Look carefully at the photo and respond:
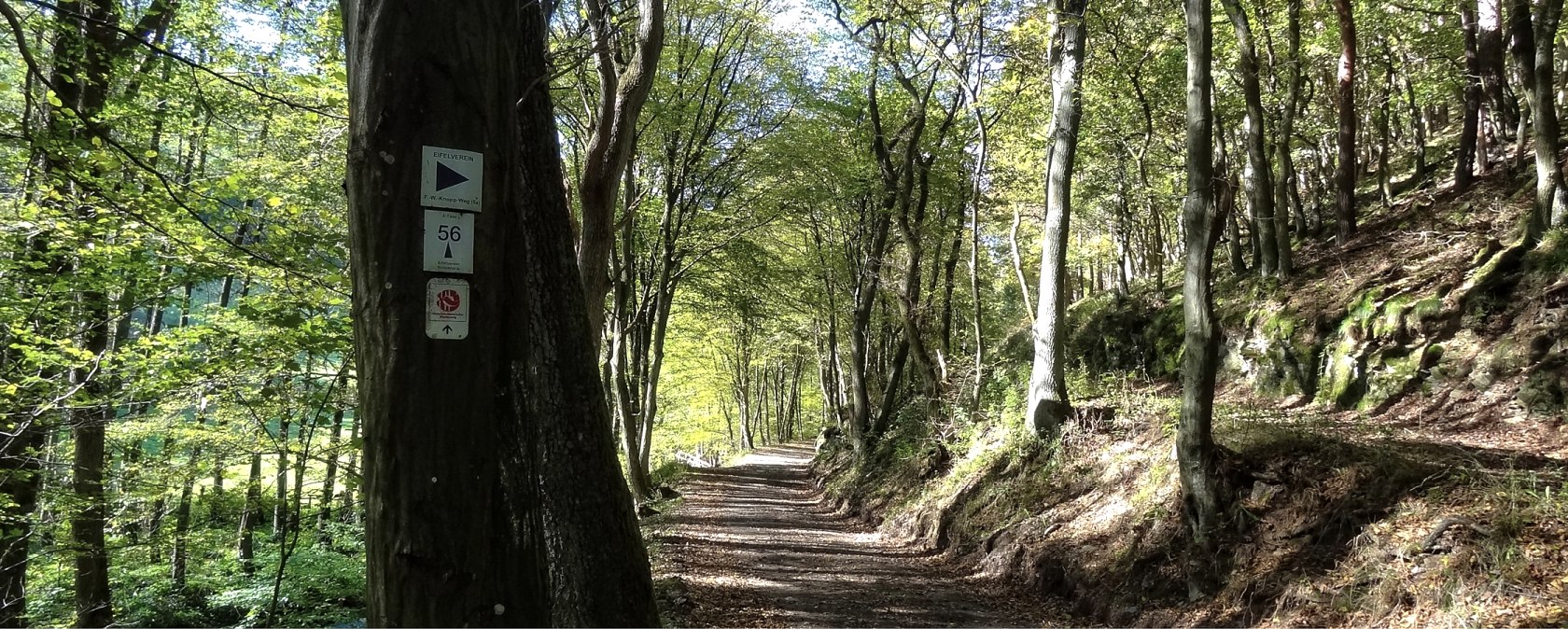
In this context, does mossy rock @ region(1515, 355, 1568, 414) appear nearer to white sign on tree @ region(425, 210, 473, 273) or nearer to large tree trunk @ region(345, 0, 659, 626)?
large tree trunk @ region(345, 0, 659, 626)

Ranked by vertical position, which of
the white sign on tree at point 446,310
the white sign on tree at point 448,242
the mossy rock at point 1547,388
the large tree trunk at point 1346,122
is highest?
the large tree trunk at point 1346,122

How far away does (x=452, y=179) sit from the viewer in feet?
7.77

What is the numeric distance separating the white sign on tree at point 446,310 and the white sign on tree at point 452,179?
0.25 metres

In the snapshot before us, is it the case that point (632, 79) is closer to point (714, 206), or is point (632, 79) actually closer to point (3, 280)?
point (3, 280)

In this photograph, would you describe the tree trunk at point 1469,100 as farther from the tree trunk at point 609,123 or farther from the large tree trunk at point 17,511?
the large tree trunk at point 17,511

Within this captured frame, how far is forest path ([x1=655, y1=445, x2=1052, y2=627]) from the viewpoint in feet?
23.2

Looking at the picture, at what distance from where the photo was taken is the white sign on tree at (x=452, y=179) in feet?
7.66

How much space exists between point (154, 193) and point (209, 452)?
A: 756 cm

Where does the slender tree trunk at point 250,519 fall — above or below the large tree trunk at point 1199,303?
below

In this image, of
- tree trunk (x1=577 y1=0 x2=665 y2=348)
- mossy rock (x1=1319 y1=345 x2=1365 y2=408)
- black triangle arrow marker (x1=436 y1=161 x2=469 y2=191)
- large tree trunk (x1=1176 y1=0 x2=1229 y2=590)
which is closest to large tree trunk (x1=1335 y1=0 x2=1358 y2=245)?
mossy rock (x1=1319 y1=345 x2=1365 y2=408)

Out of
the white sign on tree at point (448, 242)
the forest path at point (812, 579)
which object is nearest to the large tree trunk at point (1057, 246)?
the forest path at point (812, 579)

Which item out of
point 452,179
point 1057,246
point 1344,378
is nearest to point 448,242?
point 452,179

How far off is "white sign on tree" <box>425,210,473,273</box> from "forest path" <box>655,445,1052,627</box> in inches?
196

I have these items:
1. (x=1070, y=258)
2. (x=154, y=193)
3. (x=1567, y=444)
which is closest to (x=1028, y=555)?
(x=1567, y=444)
